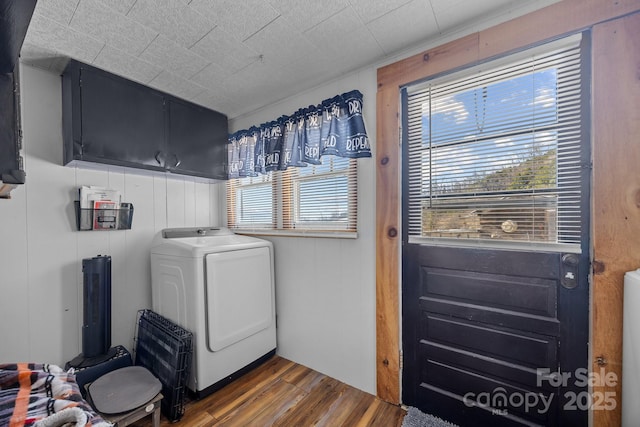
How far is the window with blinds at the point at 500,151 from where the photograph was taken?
50.9 inches

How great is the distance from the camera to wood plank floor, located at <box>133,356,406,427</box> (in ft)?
5.49

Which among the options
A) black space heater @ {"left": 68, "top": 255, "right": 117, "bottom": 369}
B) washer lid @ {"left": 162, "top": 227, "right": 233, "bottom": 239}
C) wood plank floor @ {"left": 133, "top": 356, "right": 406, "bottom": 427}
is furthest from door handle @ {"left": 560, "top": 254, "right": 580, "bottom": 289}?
black space heater @ {"left": 68, "top": 255, "right": 117, "bottom": 369}

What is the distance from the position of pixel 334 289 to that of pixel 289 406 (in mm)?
840

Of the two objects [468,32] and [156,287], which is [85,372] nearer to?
[156,287]

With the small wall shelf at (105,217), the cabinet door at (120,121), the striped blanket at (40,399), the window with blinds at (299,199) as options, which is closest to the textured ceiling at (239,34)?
the cabinet door at (120,121)

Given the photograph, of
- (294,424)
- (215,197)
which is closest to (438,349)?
(294,424)

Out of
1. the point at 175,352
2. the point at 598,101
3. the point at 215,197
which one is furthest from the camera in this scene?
the point at 215,197

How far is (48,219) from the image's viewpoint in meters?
1.88

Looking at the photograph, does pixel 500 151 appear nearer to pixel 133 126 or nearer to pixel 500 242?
pixel 500 242

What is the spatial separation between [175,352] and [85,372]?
63 centimetres

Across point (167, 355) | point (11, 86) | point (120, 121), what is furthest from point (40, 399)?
point (120, 121)

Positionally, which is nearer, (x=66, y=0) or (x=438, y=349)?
(x=66, y=0)

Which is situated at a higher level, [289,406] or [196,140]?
[196,140]

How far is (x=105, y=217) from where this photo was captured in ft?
6.81
